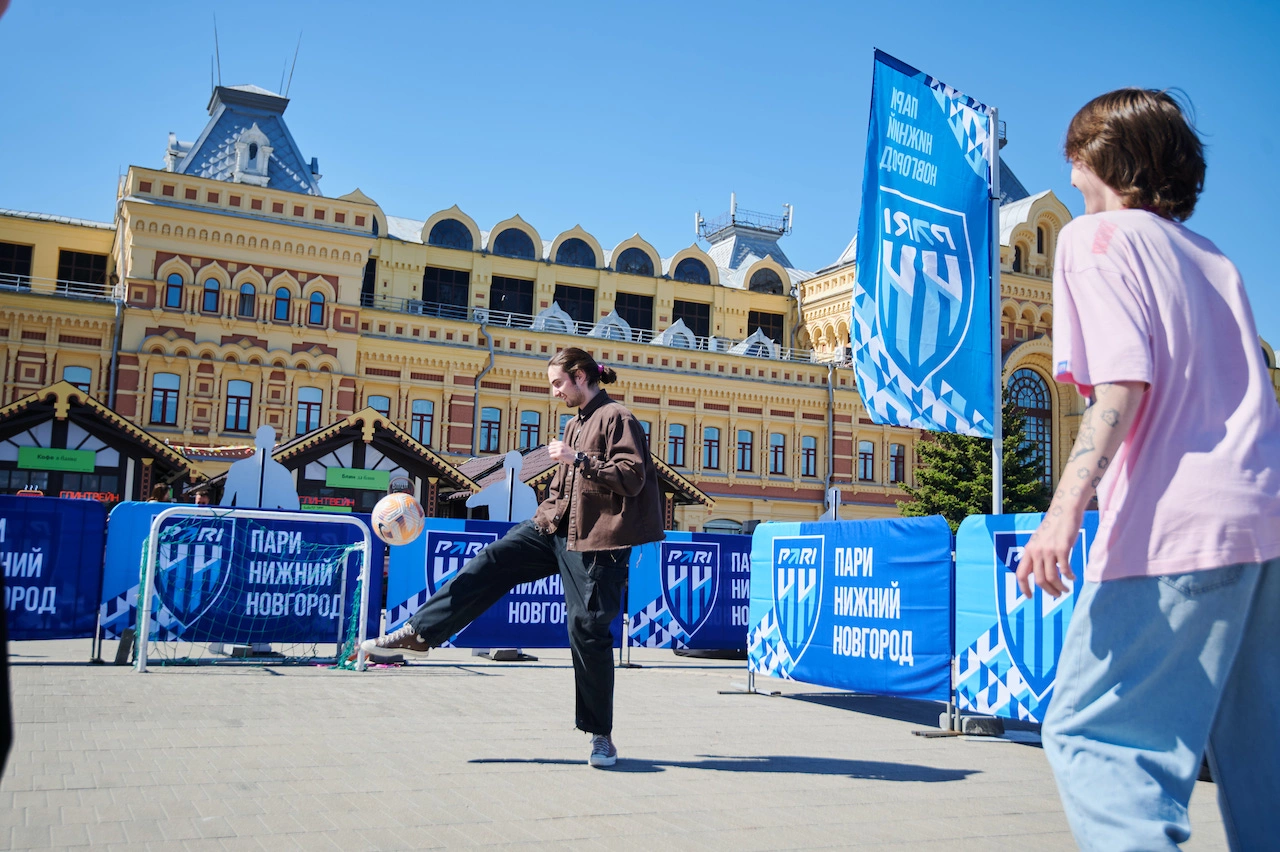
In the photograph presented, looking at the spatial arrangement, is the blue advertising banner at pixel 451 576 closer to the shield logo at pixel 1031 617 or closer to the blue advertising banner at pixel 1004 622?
the blue advertising banner at pixel 1004 622

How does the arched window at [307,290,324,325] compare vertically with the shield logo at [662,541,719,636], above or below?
above

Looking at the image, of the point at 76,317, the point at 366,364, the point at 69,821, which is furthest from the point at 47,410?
the point at 69,821

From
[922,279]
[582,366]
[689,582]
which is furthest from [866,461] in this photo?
[582,366]

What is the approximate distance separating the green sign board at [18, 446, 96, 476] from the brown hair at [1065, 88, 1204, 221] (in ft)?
91.1

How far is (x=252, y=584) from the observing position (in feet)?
40.2

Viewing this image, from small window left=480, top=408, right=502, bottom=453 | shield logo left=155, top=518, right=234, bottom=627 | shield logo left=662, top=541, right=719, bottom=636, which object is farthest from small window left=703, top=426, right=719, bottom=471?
shield logo left=155, top=518, right=234, bottom=627

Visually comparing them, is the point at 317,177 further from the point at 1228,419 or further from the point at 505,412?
the point at 1228,419

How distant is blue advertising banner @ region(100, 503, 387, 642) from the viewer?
1184cm

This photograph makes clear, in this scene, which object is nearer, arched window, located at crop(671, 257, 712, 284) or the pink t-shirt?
the pink t-shirt

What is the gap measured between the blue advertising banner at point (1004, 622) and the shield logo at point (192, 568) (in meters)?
7.97

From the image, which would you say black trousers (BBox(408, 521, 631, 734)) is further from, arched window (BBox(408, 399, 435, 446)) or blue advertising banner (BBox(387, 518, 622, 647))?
arched window (BBox(408, 399, 435, 446))

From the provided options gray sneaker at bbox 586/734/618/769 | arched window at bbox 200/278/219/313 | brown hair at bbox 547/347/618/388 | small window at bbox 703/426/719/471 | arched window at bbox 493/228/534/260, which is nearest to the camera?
gray sneaker at bbox 586/734/618/769

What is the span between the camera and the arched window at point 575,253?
153 feet

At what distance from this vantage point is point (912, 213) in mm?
10477
